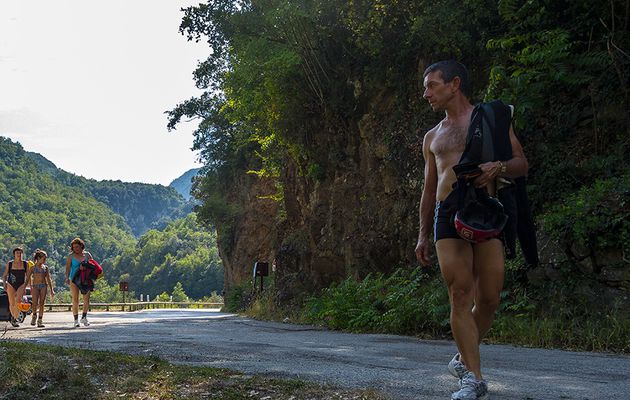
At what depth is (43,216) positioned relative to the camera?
143375 millimetres

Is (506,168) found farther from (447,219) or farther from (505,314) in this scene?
(505,314)

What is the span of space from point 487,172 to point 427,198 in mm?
656

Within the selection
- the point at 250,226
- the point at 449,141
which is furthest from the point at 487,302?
the point at 250,226

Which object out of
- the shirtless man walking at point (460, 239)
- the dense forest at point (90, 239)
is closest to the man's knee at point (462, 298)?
the shirtless man walking at point (460, 239)

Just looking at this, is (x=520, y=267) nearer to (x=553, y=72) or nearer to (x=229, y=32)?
(x=553, y=72)

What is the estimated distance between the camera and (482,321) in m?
4.70

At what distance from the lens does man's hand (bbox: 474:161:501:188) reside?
Answer: 4.29m

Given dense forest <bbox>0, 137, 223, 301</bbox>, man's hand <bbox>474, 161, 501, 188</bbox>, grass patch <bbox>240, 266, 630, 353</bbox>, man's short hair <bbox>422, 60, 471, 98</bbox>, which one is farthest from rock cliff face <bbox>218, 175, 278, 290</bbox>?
dense forest <bbox>0, 137, 223, 301</bbox>

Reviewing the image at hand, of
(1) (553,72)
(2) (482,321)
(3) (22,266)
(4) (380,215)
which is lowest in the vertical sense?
(2) (482,321)

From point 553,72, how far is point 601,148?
1.53m

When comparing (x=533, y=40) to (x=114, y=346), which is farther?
(x=533, y=40)

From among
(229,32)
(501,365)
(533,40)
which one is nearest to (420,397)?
(501,365)

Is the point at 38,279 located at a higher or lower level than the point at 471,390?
higher

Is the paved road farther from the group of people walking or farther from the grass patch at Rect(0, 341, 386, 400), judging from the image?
the group of people walking
